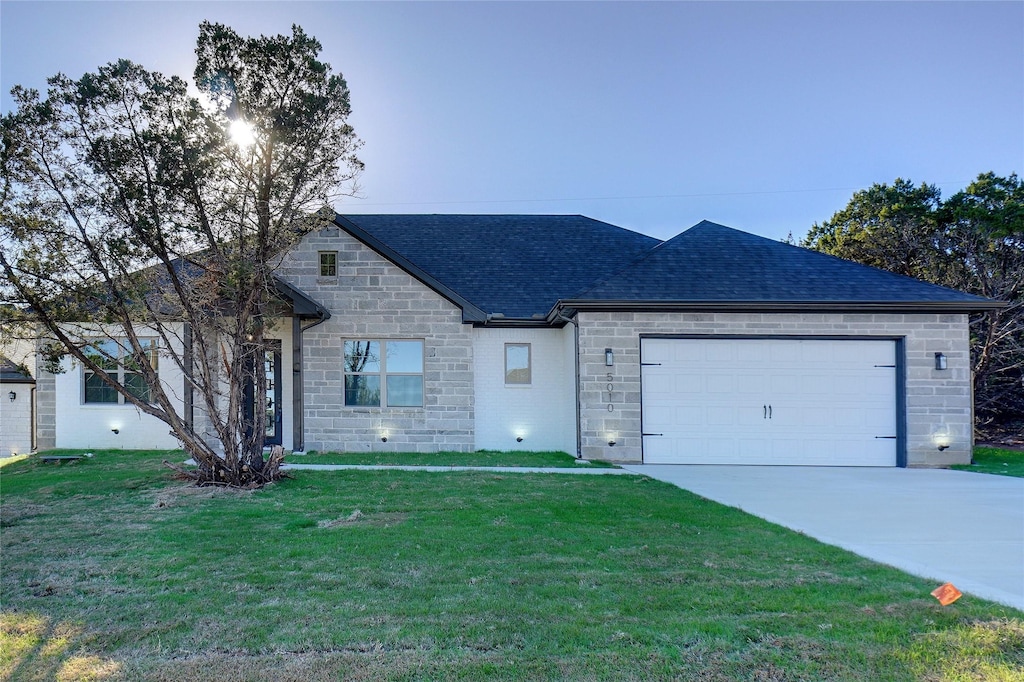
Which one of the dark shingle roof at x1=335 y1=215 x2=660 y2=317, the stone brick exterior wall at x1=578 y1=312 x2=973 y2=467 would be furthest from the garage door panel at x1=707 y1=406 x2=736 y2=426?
the dark shingle roof at x1=335 y1=215 x2=660 y2=317

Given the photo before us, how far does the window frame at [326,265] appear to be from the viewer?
11562 mm

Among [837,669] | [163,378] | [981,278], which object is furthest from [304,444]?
[981,278]

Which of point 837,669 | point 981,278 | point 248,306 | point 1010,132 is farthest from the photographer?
point 981,278

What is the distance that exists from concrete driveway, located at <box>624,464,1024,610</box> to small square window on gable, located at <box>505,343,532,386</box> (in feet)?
10.1

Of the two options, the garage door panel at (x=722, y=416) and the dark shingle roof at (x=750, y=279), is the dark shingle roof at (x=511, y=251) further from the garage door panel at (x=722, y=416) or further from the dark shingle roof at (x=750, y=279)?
the garage door panel at (x=722, y=416)

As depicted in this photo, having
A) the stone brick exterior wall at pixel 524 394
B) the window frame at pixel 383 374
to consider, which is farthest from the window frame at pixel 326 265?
the stone brick exterior wall at pixel 524 394

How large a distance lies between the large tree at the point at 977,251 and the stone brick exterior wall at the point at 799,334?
4.49m

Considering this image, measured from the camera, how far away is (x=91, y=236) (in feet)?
23.7

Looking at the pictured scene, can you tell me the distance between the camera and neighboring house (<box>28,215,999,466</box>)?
10.7m

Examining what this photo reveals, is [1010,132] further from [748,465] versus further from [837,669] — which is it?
[837,669]

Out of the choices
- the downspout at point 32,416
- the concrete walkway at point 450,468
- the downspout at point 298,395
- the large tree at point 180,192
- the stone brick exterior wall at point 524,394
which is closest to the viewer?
the large tree at point 180,192

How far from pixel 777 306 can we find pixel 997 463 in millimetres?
5343

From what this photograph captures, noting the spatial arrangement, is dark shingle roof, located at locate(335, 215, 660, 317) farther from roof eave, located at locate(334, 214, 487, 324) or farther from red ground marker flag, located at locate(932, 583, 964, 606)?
red ground marker flag, located at locate(932, 583, 964, 606)

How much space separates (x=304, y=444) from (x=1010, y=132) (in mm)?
17893
